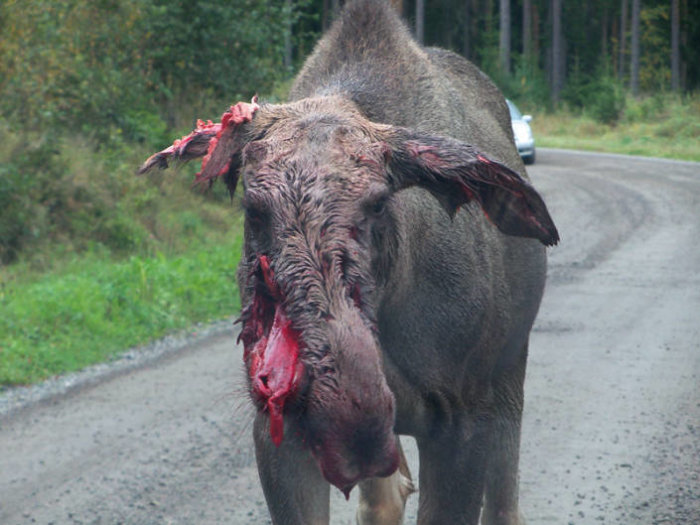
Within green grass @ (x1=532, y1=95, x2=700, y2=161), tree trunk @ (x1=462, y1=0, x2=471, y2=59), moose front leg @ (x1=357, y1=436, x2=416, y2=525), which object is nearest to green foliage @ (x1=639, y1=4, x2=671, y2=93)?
tree trunk @ (x1=462, y1=0, x2=471, y2=59)

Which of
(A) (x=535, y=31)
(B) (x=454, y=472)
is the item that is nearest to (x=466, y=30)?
(A) (x=535, y=31)

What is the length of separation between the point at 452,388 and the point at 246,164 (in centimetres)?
117

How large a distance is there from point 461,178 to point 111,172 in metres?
10.3

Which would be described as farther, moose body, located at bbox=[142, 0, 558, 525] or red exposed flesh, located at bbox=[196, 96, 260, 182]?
red exposed flesh, located at bbox=[196, 96, 260, 182]

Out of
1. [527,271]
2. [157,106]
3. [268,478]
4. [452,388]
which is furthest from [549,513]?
[157,106]

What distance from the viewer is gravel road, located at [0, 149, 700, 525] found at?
5.04 metres

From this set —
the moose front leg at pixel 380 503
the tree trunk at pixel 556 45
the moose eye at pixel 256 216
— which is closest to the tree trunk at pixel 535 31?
the tree trunk at pixel 556 45

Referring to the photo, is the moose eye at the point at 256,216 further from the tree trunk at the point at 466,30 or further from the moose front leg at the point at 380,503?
the tree trunk at the point at 466,30

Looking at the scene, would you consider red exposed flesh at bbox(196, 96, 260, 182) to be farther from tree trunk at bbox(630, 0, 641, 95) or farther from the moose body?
tree trunk at bbox(630, 0, 641, 95)

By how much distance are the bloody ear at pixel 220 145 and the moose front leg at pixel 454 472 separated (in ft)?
3.94

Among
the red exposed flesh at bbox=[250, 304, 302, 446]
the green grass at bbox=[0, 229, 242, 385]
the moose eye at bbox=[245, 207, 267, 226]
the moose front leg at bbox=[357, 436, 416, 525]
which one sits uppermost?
the moose eye at bbox=[245, 207, 267, 226]

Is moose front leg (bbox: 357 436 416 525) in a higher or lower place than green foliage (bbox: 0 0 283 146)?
lower

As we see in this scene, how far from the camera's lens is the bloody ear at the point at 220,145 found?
2.97 meters

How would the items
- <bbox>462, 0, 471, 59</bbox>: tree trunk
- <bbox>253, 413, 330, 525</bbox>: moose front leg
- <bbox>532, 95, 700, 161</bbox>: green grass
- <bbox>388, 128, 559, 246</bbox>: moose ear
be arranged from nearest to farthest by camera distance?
<bbox>388, 128, 559, 246</bbox>: moose ear, <bbox>253, 413, 330, 525</bbox>: moose front leg, <bbox>532, 95, 700, 161</bbox>: green grass, <bbox>462, 0, 471, 59</bbox>: tree trunk
